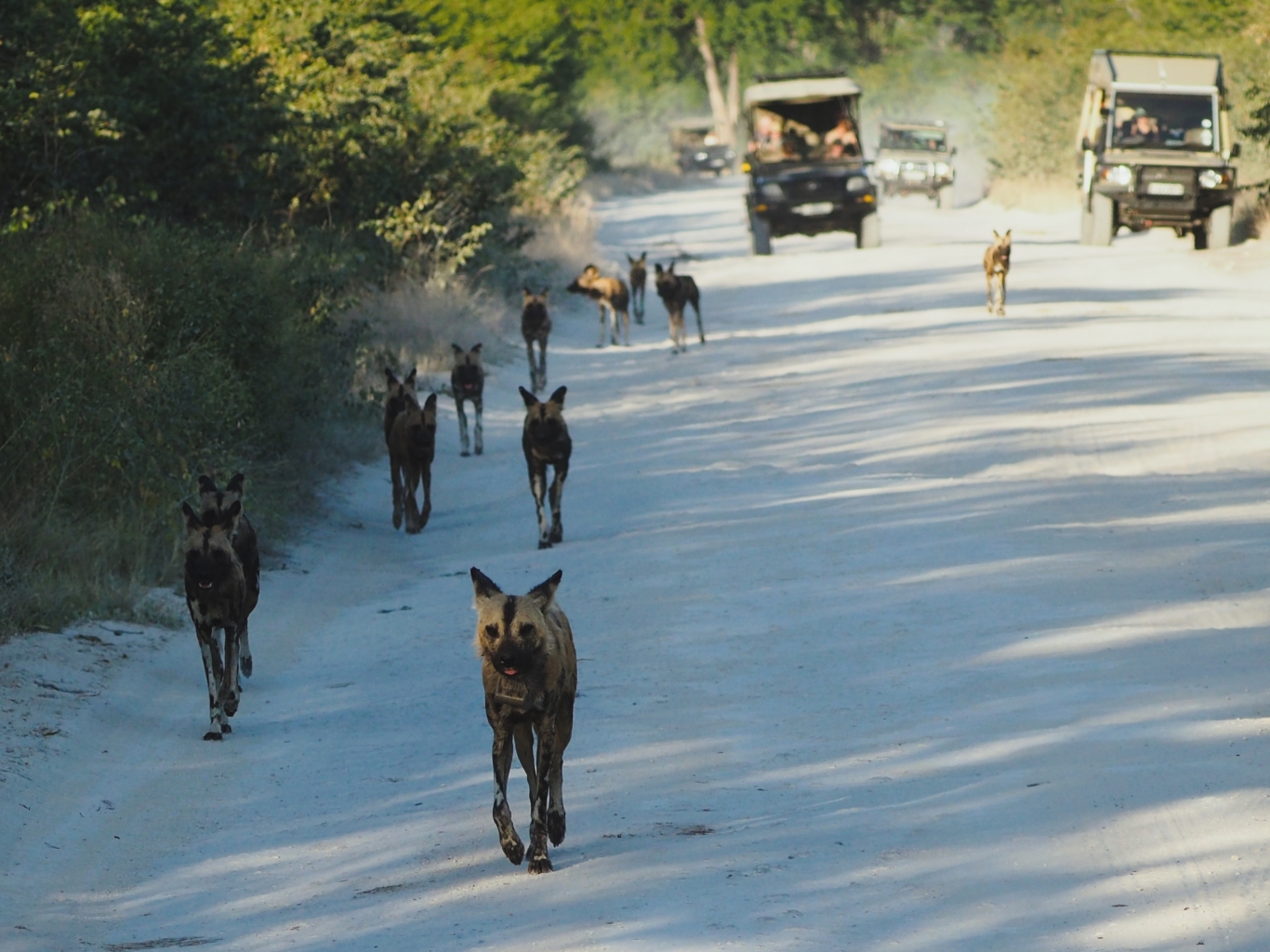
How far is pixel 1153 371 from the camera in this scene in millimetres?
17562

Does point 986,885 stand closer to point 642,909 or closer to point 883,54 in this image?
point 642,909

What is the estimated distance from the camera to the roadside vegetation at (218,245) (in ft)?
37.9

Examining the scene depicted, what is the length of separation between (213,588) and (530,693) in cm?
288

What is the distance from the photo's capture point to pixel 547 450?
12.6 meters

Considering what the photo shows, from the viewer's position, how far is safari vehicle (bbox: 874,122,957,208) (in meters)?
52.0

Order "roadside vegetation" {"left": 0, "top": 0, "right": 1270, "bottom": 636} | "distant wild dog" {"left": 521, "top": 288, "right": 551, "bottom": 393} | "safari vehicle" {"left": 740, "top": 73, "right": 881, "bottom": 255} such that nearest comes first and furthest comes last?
"roadside vegetation" {"left": 0, "top": 0, "right": 1270, "bottom": 636}, "distant wild dog" {"left": 521, "top": 288, "right": 551, "bottom": 393}, "safari vehicle" {"left": 740, "top": 73, "right": 881, "bottom": 255}

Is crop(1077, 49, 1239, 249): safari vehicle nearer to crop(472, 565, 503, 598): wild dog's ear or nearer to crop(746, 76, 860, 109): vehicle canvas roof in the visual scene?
crop(746, 76, 860, 109): vehicle canvas roof

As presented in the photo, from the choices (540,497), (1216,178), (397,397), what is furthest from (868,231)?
(540,497)

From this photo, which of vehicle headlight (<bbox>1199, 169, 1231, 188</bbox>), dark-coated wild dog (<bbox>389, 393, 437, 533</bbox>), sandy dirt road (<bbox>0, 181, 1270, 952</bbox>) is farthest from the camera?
vehicle headlight (<bbox>1199, 169, 1231, 188</bbox>)

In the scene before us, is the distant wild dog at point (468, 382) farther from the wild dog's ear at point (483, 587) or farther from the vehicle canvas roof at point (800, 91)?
the vehicle canvas roof at point (800, 91)

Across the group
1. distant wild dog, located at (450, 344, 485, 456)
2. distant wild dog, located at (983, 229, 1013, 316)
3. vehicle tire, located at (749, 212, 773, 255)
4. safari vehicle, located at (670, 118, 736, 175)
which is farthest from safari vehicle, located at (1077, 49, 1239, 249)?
safari vehicle, located at (670, 118, 736, 175)

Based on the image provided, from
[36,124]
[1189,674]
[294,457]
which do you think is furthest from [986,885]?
[36,124]

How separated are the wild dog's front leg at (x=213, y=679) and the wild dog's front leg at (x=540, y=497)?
426cm

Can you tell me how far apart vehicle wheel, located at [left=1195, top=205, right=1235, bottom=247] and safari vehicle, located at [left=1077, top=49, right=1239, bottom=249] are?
0.02 m
